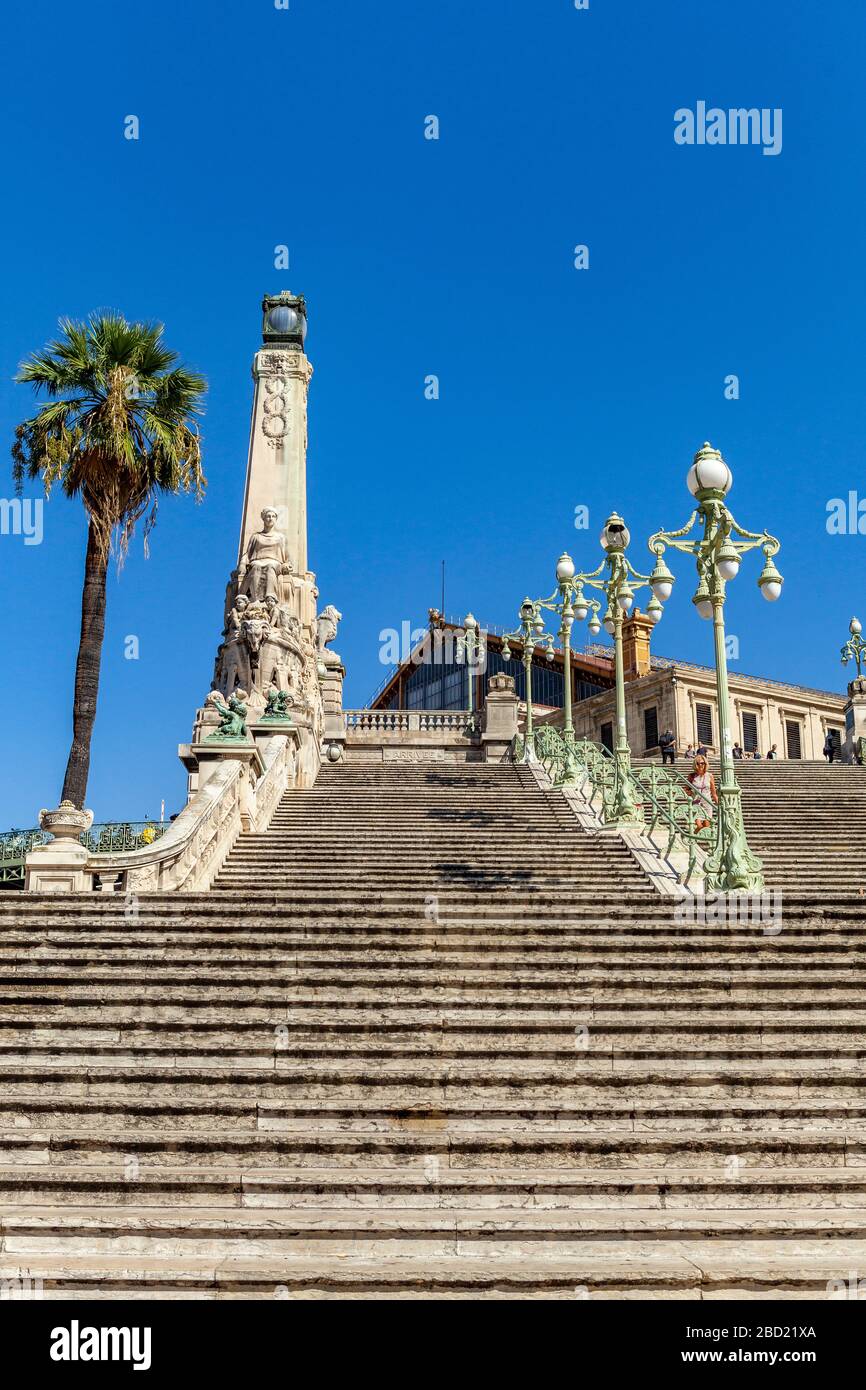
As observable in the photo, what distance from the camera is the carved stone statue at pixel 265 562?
26.8 metres

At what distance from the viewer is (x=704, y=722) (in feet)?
168

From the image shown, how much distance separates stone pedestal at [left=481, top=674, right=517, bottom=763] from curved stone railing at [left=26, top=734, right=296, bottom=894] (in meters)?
14.4

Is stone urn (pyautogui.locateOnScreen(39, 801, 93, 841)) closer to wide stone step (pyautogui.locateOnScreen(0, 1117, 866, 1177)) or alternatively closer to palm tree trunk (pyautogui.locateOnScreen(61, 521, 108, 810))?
wide stone step (pyautogui.locateOnScreen(0, 1117, 866, 1177))

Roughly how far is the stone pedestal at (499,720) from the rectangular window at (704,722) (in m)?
21.6

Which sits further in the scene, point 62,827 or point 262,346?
point 262,346

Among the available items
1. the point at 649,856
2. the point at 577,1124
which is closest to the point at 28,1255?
the point at 577,1124

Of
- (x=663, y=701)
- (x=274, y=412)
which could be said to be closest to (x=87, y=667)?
(x=274, y=412)

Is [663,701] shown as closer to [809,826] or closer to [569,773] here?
[569,773]

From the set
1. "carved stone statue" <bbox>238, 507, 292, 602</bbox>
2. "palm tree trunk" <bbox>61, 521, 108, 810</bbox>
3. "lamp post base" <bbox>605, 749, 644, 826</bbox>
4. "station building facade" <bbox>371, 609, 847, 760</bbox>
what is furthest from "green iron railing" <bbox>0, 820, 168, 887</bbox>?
"station building facade" <bbox>371, 609, 847, 760</bbox>

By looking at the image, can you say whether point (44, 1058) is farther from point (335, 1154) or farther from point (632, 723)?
point (632, 723)

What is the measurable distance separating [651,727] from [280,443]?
28.2 m

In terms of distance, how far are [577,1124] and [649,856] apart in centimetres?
676

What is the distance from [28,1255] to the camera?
20.3 ft

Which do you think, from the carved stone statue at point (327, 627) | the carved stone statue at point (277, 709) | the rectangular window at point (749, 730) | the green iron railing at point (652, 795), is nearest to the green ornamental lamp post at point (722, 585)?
the green iron railing at point (652, 795)
